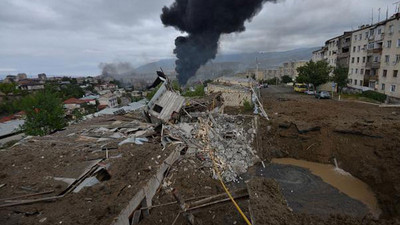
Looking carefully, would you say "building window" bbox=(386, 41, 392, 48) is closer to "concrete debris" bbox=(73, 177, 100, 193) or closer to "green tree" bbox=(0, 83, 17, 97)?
"concrete debris" bbox=(73, 177, 100, 193)

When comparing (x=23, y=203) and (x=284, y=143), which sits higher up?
(x=23, y=203)

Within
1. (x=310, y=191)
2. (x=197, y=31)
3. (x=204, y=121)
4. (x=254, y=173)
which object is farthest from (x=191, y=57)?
(x=310, y=191)

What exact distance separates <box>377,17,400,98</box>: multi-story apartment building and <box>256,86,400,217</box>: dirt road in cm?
1058

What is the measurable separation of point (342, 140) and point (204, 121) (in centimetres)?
700

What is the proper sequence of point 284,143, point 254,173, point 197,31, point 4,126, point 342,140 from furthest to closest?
point 197,31
point 4,126
point 284,143
point 342,140
point 254,173

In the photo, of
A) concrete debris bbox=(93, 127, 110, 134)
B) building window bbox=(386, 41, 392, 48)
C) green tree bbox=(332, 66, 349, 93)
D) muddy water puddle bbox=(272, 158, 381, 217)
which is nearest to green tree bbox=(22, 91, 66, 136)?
concrete debris bbox=(93, 127, 110, 134)

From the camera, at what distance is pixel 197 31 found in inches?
872

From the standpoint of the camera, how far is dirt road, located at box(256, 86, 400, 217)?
7.32m

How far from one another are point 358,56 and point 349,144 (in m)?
23.8

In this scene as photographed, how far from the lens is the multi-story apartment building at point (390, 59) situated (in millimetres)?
19141

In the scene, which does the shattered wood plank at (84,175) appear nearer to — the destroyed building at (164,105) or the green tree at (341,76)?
the destroyed building at (164,105)

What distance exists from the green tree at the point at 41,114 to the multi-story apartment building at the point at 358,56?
3402cm

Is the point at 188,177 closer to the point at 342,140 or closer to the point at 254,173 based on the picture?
the point at 254,173

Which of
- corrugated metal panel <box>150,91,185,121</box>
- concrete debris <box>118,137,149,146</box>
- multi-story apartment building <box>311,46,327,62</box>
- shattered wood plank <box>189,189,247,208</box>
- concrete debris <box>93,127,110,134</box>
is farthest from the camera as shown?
multi-story apartment building <box>311,46,327,62</box>
